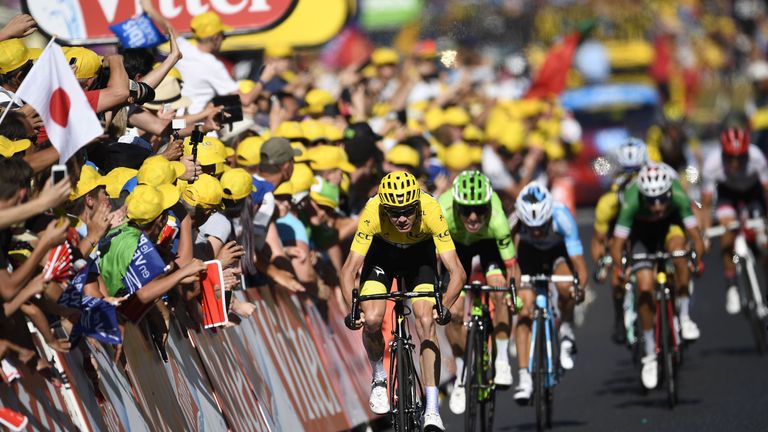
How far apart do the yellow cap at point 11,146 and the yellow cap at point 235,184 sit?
2.35 meters

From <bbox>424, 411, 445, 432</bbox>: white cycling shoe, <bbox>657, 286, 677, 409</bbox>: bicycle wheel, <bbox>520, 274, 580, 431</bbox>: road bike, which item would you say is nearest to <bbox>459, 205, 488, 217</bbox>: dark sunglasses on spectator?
<bbox>520, 274, 580, 431</bbox>: road bike

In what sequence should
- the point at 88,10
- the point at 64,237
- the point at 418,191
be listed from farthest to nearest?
1. the point at 88,10
2. the point at 418,191
3. the point at 64,237

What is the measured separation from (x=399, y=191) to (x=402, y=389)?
1.22 meters

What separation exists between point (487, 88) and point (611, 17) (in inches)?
522

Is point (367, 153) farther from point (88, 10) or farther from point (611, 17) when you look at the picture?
point (611, 17)

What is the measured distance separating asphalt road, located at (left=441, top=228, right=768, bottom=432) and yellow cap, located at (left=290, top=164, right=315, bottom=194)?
221 centimetres

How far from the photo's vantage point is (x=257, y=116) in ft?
51.6

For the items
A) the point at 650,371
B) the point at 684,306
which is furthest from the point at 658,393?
the point at 684,306

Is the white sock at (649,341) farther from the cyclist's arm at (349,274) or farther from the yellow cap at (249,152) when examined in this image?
the cyclist's arm at (349,274)

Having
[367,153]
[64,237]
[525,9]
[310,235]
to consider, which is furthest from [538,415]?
[525,9]

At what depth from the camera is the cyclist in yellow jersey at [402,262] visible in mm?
10492

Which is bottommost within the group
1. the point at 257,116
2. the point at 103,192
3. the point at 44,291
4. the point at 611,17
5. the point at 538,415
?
the point at 538,415

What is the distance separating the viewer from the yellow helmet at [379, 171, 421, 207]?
10.4m

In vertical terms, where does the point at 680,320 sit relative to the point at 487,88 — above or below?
below
